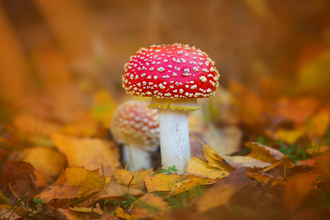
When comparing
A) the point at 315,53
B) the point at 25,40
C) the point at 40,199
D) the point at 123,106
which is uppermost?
the point at 25,40

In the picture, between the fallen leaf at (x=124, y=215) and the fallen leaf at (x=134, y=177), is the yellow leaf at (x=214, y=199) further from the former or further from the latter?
the fallen leaf at (x=134, y=177)

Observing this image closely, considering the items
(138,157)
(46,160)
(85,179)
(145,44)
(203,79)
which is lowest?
(138,157)

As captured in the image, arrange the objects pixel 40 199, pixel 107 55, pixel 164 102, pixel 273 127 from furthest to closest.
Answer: pixel 107 55, pixel 273 127, pixel 164 102, pixel 40 199

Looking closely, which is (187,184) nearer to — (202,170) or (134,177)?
(202,170)

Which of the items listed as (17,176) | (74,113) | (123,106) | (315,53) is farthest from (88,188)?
(315,53)

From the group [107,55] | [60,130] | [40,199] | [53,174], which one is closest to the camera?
[40,199]

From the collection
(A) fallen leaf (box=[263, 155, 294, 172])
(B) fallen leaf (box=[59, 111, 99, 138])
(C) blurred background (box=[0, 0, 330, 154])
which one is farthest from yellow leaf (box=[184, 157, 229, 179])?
(B) fallen leaf (box=[59, 111, 99, 138])

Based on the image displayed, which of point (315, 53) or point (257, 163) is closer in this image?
point (257, 163)

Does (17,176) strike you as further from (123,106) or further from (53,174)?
(123,106)

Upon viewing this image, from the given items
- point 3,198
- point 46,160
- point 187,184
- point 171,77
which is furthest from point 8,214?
point 171,77
